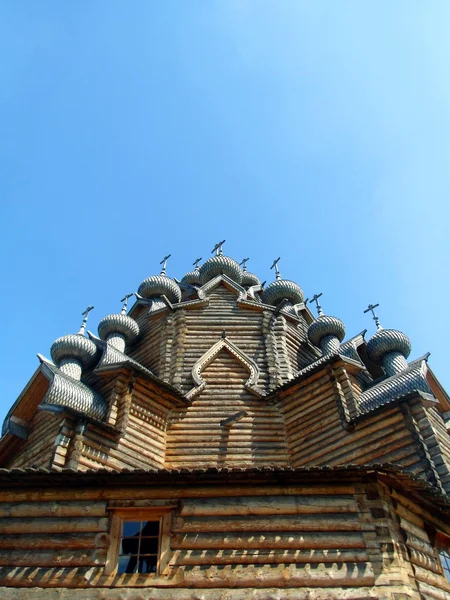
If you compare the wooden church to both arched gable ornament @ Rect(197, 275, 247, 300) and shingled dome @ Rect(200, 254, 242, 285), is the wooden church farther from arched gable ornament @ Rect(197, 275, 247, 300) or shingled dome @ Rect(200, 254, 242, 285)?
shingled dome @ Rect(200, 254, 242, 285)

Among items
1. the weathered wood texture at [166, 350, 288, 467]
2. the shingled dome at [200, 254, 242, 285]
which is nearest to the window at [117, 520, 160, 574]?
the weathered wood texture at [166, 350, 288, 467]

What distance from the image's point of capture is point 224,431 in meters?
13.9

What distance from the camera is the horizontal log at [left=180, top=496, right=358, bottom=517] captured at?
302 inches

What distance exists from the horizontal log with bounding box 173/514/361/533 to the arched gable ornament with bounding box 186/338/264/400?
7025 mm

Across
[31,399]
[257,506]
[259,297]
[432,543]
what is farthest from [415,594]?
[259,297]

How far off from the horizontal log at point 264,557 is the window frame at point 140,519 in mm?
175

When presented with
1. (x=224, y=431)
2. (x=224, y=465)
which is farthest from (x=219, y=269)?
(x=224, y=465)

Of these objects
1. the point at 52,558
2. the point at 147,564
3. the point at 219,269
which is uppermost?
the point at 219,269

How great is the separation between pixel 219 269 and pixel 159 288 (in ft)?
9.39

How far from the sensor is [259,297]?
84.5 ft

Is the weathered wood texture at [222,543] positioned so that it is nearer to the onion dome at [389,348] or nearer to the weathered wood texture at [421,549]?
the weathered wood texture at [421,549]

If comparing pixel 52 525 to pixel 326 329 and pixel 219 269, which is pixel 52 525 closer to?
pixel 326 329

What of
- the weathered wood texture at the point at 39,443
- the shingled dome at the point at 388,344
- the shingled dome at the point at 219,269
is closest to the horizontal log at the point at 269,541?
the weathered wood texture at the point at 39,443

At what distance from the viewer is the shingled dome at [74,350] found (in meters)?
15.5
